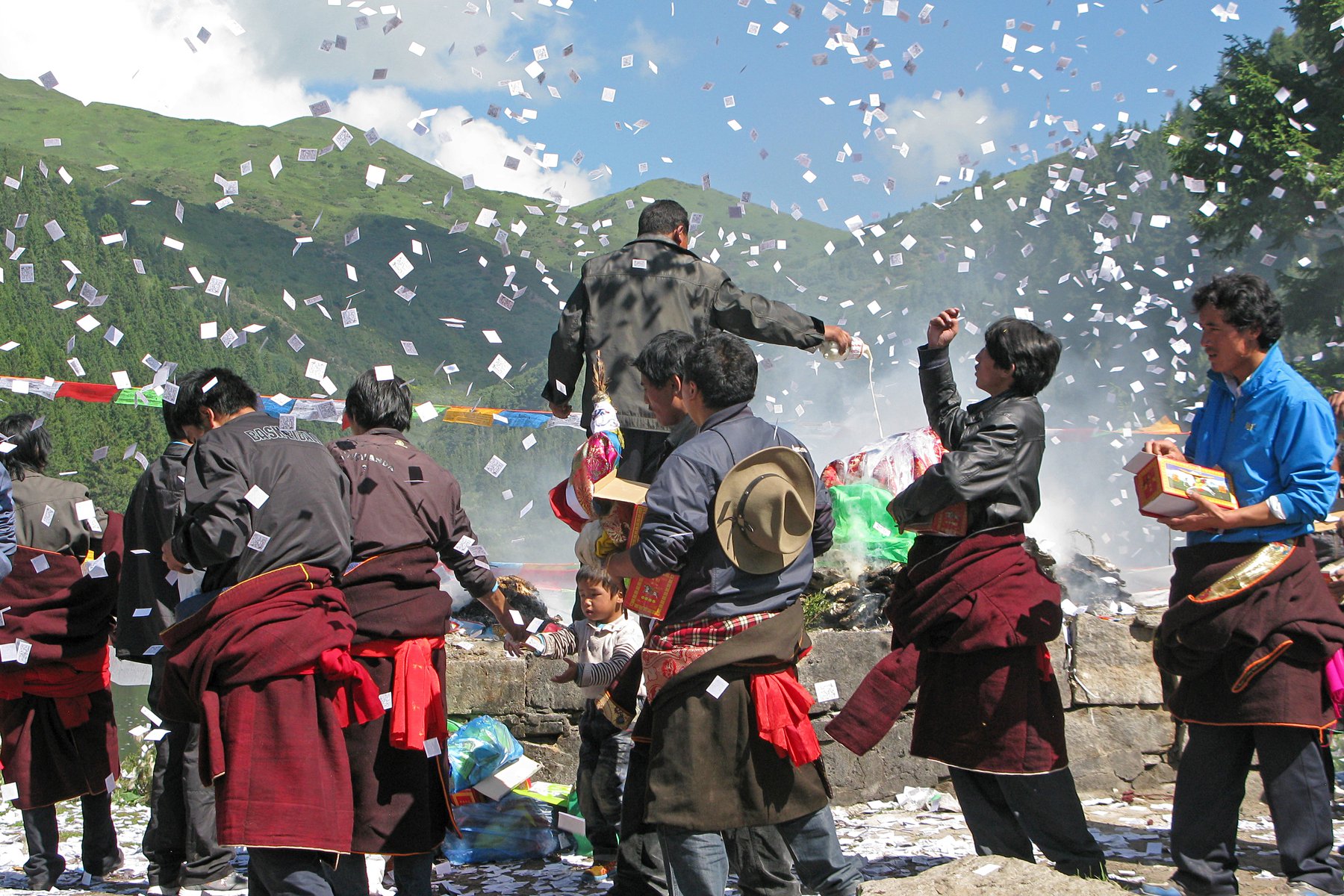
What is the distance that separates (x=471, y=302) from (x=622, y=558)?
24.5 m

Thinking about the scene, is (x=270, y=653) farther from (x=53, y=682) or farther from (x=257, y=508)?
(x=53, y=682)

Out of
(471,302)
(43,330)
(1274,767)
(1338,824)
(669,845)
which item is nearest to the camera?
(669,845)

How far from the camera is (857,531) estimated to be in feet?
19.8

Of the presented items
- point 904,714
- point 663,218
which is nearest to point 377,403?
point 663,218

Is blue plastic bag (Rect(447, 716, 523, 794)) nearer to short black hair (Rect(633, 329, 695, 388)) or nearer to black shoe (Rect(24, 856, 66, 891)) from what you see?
black shoe (Rect(24, 856, 66, 891))

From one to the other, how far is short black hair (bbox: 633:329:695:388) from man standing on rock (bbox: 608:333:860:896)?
0.31 m

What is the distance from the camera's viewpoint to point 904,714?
5012 mm

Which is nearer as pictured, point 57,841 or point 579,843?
point 57,841

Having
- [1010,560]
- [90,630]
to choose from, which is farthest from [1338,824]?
[90,630]

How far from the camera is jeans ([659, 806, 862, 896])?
2930 mm

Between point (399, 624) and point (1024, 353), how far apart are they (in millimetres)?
2142

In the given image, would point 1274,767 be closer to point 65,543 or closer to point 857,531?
point 857,531

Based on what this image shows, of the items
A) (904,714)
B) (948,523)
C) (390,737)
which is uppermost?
(948,523)

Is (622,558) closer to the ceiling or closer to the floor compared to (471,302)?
closer to the floor
